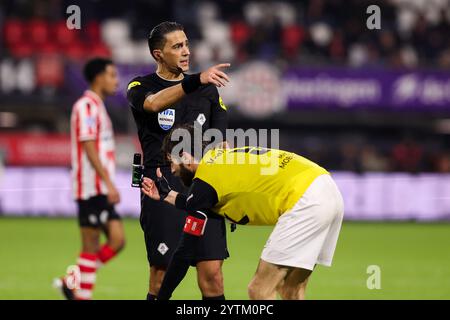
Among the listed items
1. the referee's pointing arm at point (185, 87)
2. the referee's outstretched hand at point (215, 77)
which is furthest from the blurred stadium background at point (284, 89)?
the referee's outstretched hand at point (215, 77)

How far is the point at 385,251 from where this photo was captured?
1423 cm

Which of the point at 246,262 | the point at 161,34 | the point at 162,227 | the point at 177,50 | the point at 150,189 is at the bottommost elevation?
the point at 246,262

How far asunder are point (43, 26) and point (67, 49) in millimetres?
954

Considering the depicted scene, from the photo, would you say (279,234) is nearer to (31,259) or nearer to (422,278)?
(422,278)

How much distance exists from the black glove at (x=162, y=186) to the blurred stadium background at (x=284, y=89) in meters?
10.4

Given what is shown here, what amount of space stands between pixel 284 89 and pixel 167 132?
15.7 metres

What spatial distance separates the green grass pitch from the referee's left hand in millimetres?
2937

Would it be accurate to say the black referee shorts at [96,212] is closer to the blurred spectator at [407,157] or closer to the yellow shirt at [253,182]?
the yellow shirt at [253,182]

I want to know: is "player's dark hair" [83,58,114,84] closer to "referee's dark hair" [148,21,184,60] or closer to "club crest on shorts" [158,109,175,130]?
"referee's dark hair" [148,21,184,60]

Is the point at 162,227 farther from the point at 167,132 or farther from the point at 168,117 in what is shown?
the point at 168,117

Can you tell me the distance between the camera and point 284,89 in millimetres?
22578

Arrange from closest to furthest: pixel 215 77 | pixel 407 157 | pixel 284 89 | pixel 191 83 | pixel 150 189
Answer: pixel 215 77 → pixel 191 83 → pixel 150 189 → pixel 284 89 → pixel 407 157

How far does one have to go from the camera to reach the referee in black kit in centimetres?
687

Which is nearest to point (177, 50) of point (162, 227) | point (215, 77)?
point (215, 77)
